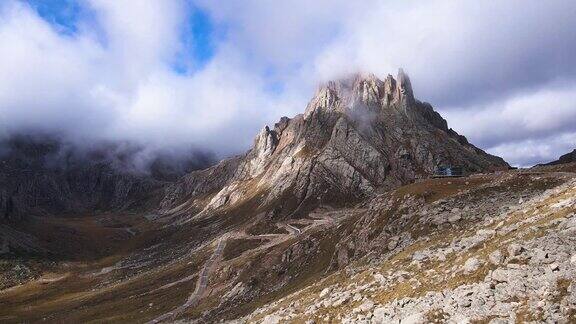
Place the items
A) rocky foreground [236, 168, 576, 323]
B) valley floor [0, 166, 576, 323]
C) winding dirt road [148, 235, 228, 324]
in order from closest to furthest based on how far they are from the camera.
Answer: rocky foreground [236, 168, 576, 323] → valley floor [0, 166, 576, 323] → winding dirt road [148, 235, 228, 324]

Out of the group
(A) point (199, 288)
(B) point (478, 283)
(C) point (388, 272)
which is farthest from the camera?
(A) point (199, 288)

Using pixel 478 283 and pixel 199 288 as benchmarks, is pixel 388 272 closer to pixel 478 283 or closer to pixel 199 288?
pixel 478 283

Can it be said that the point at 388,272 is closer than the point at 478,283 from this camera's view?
No

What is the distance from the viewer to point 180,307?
11444 cm

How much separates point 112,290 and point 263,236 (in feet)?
187

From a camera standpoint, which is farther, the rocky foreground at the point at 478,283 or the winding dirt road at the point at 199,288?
the winding dirt road at the point at 199,288

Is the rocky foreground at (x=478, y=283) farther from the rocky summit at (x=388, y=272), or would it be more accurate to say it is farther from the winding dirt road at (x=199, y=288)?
the winding dirt road at (x=199, y=288)

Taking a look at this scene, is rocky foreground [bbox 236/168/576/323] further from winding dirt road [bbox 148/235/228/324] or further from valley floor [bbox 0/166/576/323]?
winding dirt road [bbox 148/235/228/324]

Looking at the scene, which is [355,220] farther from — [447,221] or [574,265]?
[574,265]

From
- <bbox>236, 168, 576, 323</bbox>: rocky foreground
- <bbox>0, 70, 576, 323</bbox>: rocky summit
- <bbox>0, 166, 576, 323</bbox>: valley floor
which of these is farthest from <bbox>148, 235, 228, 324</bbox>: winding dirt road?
<bbox>236, 168, 576, 323</bbox>: rocky foreground

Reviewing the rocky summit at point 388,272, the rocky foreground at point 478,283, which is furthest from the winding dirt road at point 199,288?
the rocky foreground at point 478,283

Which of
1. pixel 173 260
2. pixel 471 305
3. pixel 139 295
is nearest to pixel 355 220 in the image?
pixel 139 295

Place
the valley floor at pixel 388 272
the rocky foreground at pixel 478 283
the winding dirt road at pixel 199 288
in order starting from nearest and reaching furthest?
the rocky foreground at pixel 478 283
the valley floor at pixel 388 272
the winding dirt road at pixel 199 288

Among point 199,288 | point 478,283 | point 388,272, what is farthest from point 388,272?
point 199,288
